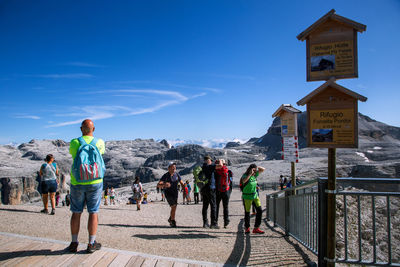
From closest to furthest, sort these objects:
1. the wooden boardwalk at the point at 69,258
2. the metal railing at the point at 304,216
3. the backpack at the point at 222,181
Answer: the wooden boardwalk at the point at 69,258, the metal railing at the point at 304,216, the backpack at the point at 222,181

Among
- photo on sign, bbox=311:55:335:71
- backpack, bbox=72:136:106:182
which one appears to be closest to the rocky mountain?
photo on sign, bbox=311:55:335:71

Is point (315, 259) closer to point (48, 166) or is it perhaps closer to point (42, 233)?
point (42, 233)

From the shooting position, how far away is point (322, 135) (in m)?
3.44

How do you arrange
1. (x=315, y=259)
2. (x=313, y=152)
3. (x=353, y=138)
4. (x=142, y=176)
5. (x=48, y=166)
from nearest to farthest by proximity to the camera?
(x=353, y=138) < (x=315, y=259) < (x=48, y=166) < (x=313, y=152) < (x=142, y=176)

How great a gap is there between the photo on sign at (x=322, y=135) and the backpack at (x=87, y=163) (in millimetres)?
3101

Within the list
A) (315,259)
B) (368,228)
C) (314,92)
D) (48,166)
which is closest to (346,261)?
(315,259)

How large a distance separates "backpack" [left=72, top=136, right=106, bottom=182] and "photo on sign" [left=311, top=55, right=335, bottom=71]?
3343mm

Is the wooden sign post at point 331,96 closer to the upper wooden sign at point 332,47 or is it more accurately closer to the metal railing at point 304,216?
the upper wooden sign at point 332,47

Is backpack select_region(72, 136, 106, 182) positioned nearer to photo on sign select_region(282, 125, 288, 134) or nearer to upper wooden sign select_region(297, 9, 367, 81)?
upper wooden sign select_region(297, 9, 367, 81)

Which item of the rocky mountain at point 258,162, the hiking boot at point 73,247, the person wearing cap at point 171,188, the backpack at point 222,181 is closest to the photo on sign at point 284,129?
the backpack at point 222,181

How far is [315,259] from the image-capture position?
4.10m

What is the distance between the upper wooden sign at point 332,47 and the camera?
3.36 m

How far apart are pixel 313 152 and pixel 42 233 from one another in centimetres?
6632

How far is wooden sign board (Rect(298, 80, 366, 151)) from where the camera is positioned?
3.30m
